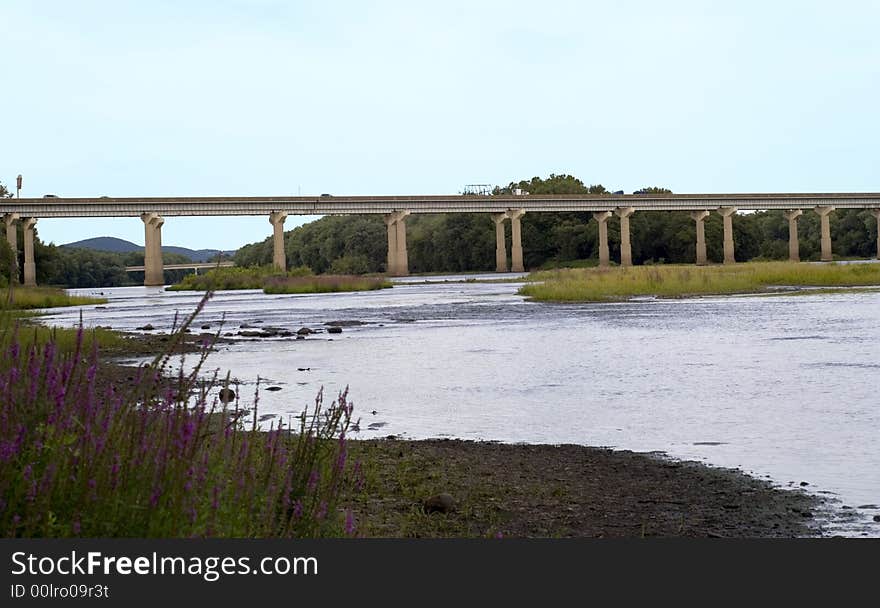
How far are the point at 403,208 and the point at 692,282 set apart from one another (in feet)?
231

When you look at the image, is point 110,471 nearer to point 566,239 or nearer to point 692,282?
point 692,282

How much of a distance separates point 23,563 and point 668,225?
6392 inches

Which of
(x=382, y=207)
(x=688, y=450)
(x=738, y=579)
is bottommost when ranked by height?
(x=688, y=450)

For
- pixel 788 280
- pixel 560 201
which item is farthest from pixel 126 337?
pixel 560 201

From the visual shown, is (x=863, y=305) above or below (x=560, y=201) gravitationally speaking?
below

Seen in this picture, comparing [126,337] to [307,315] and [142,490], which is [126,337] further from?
[142,490]

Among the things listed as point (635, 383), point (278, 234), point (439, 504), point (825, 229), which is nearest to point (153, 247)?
point (278, 234)

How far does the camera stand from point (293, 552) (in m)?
5.04

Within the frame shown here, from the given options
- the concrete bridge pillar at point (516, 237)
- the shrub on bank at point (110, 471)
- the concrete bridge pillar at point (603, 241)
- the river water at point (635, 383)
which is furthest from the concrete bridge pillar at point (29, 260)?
the shrub on bank at point (110, 471)

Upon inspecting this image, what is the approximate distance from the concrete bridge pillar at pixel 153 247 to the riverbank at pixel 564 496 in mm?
110851

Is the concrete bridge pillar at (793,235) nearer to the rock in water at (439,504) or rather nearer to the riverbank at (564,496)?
the riverbank at (564,496)

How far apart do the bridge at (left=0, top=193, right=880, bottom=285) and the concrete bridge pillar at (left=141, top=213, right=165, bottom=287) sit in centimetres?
11

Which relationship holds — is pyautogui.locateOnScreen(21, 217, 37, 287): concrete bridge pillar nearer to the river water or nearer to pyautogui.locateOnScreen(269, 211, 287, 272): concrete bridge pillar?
pyautogui.locateOnScreen(269, 211, 287, 272): concrete bridge pillar

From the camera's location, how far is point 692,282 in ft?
219
